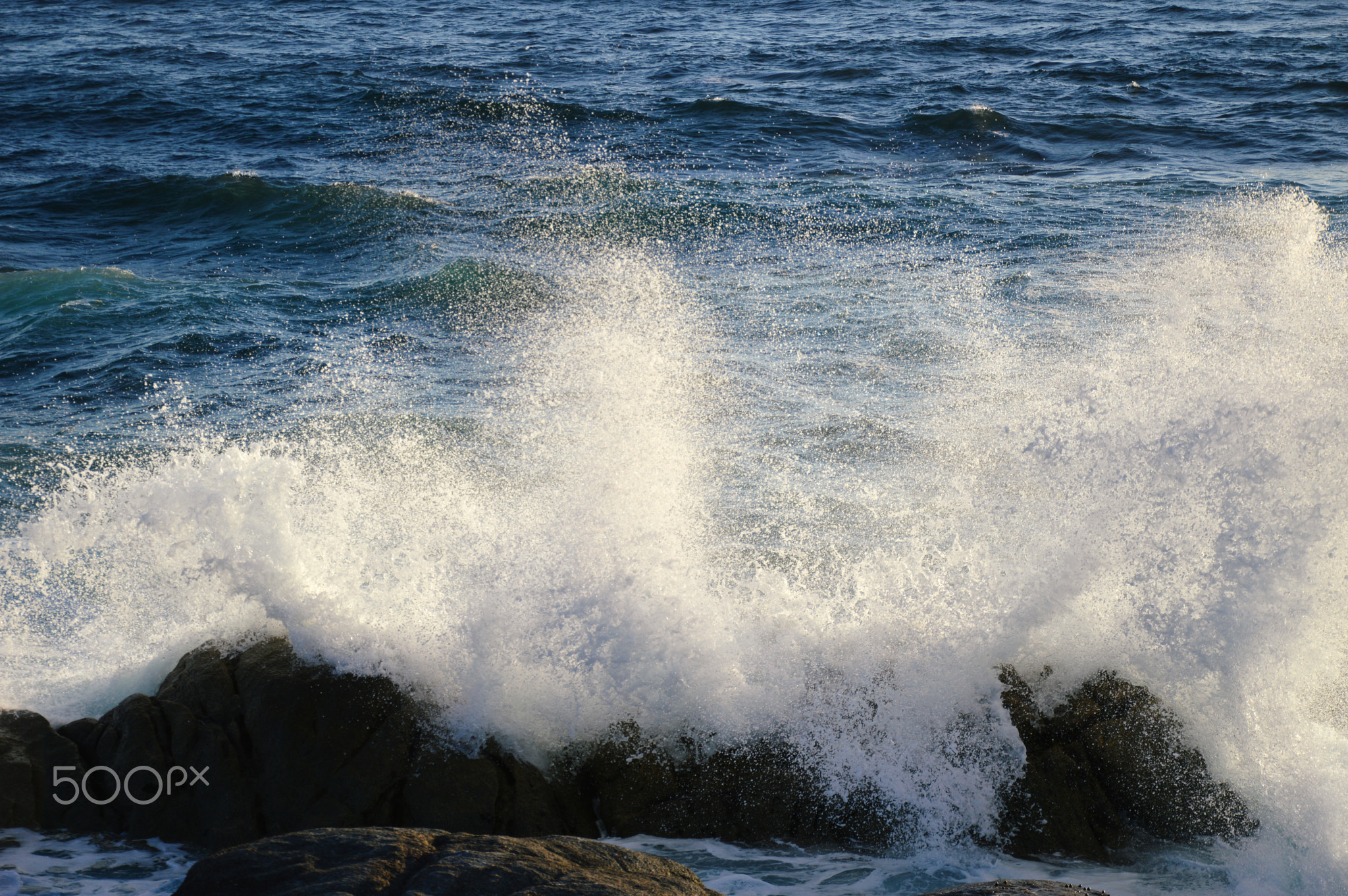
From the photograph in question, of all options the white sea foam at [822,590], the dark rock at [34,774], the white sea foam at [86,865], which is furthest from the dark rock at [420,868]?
the dark rock at [34,774]

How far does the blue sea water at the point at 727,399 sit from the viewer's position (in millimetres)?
4785

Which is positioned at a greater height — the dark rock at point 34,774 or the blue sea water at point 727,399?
the blue sea water at point 727,399

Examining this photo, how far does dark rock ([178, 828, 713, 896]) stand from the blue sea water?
2.91 feet

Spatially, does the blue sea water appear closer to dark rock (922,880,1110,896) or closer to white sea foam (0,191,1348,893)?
white sea foam (0,191,1348,893)

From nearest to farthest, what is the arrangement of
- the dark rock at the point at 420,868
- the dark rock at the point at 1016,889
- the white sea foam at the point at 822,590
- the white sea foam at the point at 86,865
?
the dark rock at the point at 420,868, the dark rock at the point at 1016,889, the white sea foam at the point at 86,865, the white sea foam at the point at 822,590

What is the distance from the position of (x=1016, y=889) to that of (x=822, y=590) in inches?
93.3

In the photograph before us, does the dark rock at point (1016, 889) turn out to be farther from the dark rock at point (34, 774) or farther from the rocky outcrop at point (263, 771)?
the dark rock at point (34, 774)

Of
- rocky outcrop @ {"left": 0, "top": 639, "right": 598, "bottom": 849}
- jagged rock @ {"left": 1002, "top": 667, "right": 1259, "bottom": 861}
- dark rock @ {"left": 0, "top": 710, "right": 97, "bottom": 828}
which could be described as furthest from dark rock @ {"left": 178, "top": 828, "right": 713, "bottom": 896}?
jagged rock @ {"left": 1002, "top": 667, "right": 1259, "bottom": 861}

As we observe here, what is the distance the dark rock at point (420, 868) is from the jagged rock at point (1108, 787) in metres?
1.64

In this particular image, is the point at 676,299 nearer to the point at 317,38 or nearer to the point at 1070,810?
the point at 1070,810

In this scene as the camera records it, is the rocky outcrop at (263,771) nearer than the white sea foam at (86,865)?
No

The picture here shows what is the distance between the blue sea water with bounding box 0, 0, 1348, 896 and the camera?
4785mm

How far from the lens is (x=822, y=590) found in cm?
568

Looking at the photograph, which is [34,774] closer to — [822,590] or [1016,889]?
[822,590]
